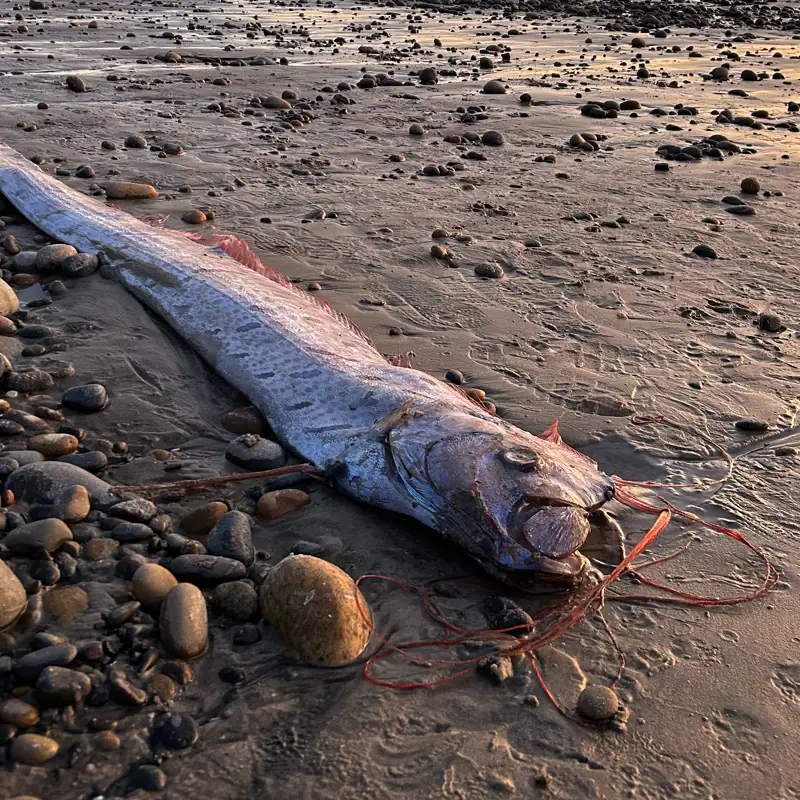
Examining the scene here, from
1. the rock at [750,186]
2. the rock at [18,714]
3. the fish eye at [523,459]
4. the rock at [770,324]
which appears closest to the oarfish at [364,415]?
the fish eye at [523,459]

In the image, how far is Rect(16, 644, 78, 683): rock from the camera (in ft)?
9.10

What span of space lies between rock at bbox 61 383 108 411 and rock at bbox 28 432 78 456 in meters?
0.37

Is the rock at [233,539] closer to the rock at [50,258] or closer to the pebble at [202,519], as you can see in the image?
the pebble at [202,519]

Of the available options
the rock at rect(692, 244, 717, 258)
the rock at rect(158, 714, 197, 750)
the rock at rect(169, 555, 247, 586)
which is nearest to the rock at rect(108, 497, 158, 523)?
the rock at rect(169, 555, 247, 586)

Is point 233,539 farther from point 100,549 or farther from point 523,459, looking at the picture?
point 523,459

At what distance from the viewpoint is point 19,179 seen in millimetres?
7293

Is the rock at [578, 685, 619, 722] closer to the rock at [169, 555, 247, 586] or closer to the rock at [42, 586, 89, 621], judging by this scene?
the rock at [169, 555, 247, 586]

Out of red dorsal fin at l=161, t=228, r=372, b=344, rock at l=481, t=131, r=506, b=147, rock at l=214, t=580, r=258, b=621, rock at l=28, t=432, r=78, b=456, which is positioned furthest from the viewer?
rock at l=481, t=131, r=506, b=147

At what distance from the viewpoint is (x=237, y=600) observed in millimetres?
3242

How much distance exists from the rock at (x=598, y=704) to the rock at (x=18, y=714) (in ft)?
5.81

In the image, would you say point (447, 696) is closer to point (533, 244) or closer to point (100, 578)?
point (100, 578)

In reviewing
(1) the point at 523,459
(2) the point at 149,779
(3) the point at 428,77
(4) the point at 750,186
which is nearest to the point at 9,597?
(2) the point at 149,779

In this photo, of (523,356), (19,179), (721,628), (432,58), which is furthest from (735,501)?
(432,58)

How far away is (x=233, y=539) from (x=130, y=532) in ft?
1.39
